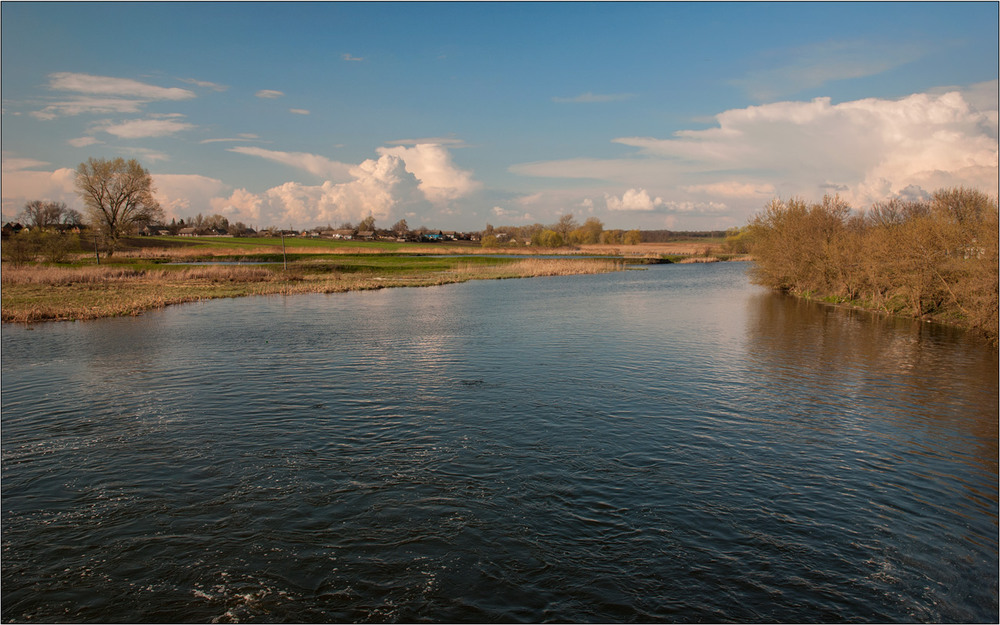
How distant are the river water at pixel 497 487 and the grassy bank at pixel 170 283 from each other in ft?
43.7

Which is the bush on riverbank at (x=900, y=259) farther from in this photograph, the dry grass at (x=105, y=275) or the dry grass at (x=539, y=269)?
the dry grass at (x=105, y=275)

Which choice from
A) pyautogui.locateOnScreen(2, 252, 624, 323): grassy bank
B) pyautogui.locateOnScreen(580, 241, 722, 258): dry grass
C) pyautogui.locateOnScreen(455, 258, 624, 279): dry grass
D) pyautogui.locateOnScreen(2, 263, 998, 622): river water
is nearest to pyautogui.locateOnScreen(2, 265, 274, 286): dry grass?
pyautogui.locateOnScreen(2, 252, 624, 323): grassy bank

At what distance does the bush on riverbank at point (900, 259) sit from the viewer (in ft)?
84.5

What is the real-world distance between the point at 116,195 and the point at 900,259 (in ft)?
336

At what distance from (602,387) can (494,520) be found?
29.7 feet

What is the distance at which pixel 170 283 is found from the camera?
1967 inches

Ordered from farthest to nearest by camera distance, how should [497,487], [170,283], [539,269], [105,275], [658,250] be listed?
[658,250]
[539,269]
[105,275]
[170,283]
[497,487]

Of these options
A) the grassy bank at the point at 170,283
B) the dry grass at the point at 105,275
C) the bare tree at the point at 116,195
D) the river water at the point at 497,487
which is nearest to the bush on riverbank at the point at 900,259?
the river water at the point at 497,487

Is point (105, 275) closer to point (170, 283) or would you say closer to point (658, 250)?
point (170, 283)

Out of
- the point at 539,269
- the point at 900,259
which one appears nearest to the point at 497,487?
the point at 900,259

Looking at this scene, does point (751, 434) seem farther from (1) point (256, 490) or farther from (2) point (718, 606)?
(1) point (256, 490)

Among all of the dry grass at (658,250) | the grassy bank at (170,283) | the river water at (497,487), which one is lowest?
the river water at (497,487)

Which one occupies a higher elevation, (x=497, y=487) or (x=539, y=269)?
(x=539, y=269)

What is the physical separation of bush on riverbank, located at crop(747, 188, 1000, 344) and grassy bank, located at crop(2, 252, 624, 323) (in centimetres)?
3086
